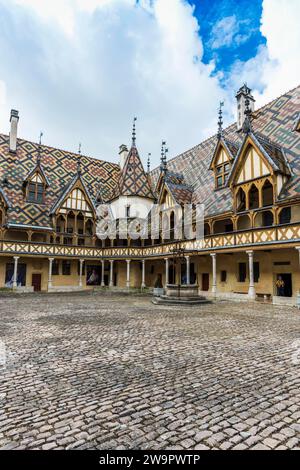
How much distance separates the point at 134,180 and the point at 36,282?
544 inches

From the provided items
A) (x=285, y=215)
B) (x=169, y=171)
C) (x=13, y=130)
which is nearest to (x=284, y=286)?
(x=285, y=215)

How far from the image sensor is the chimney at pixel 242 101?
1035 inches

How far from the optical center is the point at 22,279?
82.7 ft

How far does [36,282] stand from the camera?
2583 cm

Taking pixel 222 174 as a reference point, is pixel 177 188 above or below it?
below

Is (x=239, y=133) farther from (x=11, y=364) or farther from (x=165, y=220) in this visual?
(x=11, y=364)

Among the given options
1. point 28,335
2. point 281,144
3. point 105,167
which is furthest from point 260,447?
point 105,167

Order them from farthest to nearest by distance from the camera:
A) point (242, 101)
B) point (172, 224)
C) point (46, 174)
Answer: point (46, 174)
point (242, 101)
point (172, 224)

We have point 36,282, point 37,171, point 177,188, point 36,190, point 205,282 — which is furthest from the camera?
point 36,190

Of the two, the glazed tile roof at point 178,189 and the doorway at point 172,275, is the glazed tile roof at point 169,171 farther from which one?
the doorway at point 172,275

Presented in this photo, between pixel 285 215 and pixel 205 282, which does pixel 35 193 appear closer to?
pixel 205 282

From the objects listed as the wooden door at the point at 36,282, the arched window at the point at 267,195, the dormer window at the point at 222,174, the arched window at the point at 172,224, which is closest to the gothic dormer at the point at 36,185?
the wooden door at the point at 36,282

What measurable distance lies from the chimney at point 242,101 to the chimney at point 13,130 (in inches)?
870

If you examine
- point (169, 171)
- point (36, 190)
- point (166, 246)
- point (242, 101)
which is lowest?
point (166, 246)
